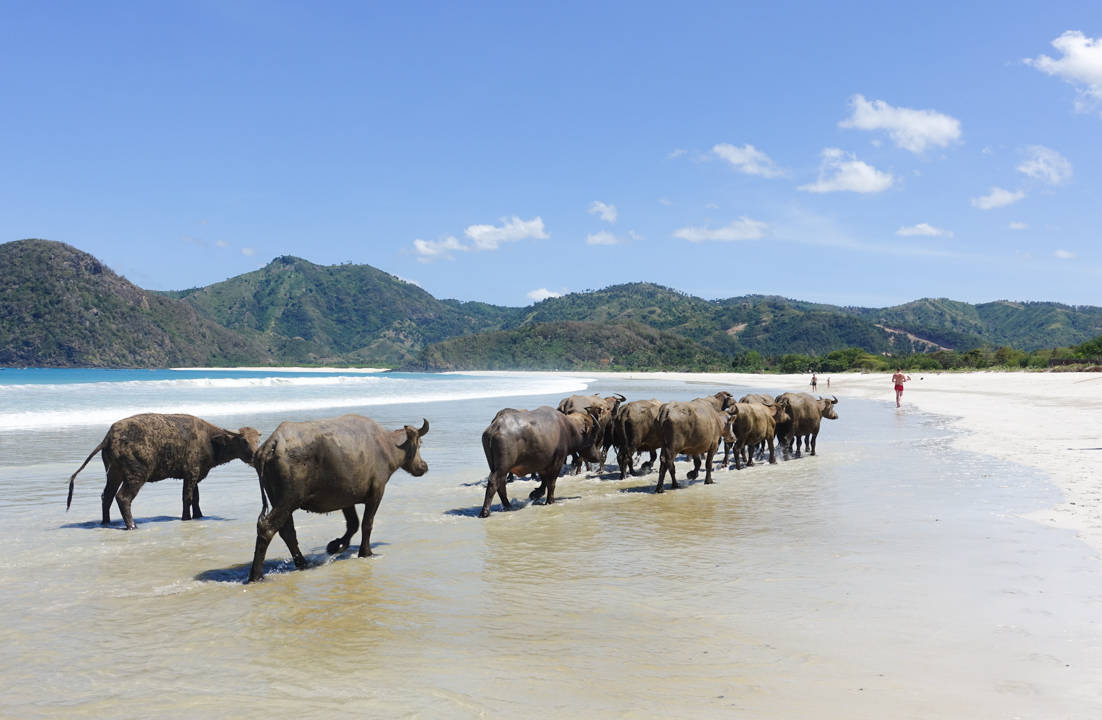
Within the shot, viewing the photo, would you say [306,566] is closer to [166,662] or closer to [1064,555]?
[166,662]

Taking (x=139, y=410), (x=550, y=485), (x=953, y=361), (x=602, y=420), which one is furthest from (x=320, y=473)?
(x=953, y=361)

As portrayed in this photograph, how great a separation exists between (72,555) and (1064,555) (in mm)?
11850

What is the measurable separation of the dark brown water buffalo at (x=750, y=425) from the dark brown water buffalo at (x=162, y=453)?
10.9 metres

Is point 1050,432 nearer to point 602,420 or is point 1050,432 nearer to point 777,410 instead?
point 777,410

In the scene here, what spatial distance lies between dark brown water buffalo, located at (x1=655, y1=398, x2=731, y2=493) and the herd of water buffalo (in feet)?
0.07

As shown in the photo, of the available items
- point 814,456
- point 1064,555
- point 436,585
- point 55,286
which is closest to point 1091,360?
point 814,456

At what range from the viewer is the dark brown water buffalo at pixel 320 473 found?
25.3 ft

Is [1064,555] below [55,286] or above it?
below

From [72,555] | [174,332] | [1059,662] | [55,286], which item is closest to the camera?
[1059,662]

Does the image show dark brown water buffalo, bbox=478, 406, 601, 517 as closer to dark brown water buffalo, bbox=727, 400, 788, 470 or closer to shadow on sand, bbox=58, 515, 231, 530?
shadow on sand, bbox=58, 515, 231, 530

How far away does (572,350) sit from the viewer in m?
183

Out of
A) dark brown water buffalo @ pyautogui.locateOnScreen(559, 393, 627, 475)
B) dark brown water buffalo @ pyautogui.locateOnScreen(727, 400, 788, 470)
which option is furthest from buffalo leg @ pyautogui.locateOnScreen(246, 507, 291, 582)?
dark brown water buffalo @ pyautogui.locateOnScreen(727, 400, 788, 470)

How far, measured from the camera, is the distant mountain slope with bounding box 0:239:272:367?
463 feet

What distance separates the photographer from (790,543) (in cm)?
927
